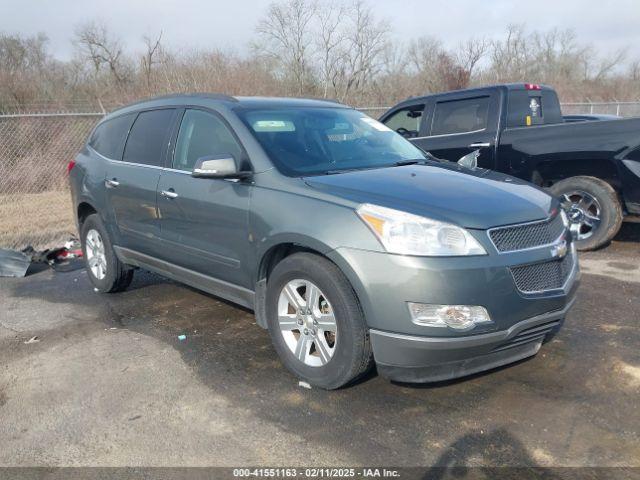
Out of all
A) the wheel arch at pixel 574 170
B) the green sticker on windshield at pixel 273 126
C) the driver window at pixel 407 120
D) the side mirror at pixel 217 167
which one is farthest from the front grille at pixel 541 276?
the driver window at pixel 407 120

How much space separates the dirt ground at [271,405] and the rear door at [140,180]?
2.69 ft

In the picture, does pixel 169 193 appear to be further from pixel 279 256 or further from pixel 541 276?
pixel 541 276

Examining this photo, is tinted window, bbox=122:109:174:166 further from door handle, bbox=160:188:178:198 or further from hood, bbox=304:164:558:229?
hood, bbox=304:164:558:229

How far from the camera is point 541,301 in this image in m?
3.23

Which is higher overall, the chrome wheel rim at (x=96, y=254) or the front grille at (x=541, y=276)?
the front grille at (x=541, y=276)

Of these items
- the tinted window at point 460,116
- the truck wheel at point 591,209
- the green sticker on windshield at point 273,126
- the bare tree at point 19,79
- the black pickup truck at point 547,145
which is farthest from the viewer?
the bare tree at point 19,79

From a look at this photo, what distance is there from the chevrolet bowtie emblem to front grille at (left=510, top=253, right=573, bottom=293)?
0.12ft

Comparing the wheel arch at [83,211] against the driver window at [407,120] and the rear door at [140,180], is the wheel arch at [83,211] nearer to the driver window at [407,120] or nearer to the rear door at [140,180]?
the rear door at [140,180]

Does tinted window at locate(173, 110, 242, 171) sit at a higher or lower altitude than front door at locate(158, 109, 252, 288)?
higher

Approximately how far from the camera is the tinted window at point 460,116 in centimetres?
746

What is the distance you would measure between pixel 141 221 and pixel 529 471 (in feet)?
12.0

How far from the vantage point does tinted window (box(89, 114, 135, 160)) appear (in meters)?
5.45

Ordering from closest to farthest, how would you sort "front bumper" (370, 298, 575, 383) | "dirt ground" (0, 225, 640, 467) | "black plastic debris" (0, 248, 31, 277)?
"dirt ground" (0, 225, 640, 467)
"front bumper" (370, 298, 575, 383)
"black plastic debris" (0, 248, 31, 277)

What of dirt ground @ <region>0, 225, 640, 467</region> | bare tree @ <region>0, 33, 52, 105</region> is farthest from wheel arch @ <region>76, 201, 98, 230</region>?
bare tree @ <region>0, 33, 52, 105</region>
